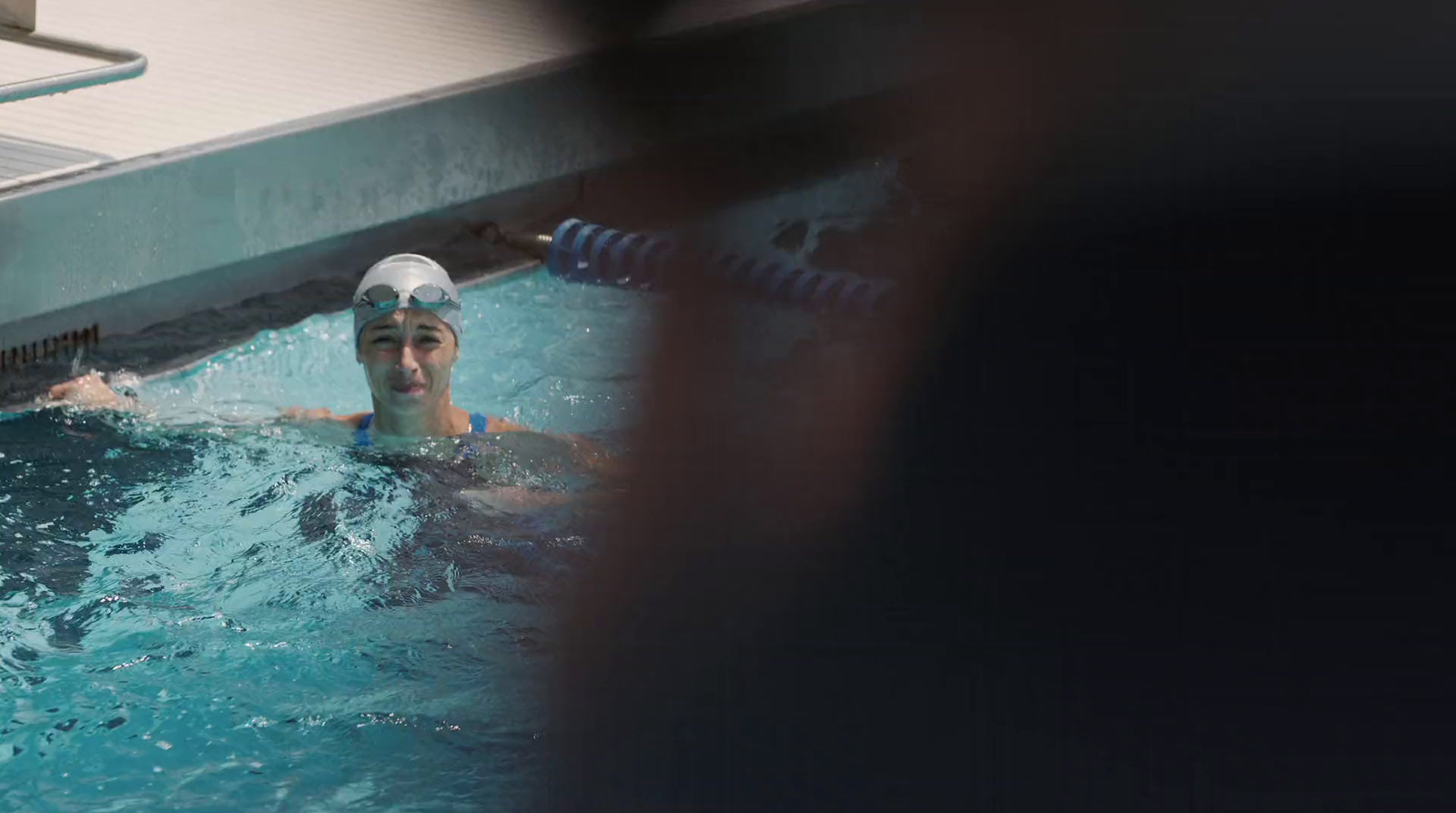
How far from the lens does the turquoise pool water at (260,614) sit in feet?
11.1

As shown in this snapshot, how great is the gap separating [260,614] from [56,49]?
1947mm

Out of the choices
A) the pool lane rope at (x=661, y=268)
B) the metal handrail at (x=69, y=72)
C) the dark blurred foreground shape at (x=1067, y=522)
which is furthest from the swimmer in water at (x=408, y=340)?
the pool lane rope at (x=661, y=268)

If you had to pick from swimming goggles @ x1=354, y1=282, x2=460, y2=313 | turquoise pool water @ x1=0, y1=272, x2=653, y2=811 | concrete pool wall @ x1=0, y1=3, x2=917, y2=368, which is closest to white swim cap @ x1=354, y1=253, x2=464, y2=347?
swimming goggles @ x1=354, y1=282, x2=460, y2=313

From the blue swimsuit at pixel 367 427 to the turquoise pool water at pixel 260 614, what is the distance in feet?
0.22

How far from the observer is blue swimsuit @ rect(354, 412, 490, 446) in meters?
4.74

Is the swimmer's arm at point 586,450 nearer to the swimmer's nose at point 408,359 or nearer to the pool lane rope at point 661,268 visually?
the swimmer's nose at point 408,359

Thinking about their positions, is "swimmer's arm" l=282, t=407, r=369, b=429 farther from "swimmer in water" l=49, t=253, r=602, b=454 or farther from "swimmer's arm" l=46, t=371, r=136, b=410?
"swimmer's arm" l=46, t=371, r=136, b=410

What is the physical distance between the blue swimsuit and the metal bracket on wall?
→ 3.98ft

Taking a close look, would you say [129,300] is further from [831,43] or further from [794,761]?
[831,43]

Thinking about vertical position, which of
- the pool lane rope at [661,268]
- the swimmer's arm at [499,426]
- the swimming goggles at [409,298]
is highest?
the pool lane rope at [661,268]

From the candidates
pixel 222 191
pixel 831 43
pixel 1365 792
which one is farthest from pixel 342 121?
pixel 1365 792

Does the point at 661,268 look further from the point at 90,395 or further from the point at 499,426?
the point at 90,395

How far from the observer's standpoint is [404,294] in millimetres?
4473

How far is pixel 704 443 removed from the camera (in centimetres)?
545
